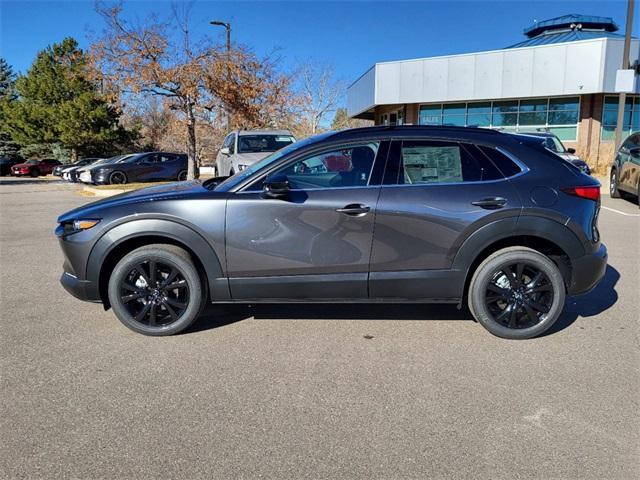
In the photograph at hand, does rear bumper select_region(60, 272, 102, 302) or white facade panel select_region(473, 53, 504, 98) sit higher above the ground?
white facade panel select_region(473, 53, 504, 98)

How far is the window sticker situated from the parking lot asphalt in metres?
1.31

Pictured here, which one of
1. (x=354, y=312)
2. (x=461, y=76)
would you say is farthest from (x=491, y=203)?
(x=461, y=76)

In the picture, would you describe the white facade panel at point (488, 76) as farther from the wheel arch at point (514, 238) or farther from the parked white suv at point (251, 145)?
the wheel arch at point (514, 238)

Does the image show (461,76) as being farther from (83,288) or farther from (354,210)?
(83,288)

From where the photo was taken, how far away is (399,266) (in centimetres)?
407

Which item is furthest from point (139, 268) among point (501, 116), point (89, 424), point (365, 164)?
point (501, 116)

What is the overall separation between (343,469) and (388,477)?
23 centimetres

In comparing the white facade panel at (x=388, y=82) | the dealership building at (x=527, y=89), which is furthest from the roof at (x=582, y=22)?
the white facade panel at (x=388, y=82)

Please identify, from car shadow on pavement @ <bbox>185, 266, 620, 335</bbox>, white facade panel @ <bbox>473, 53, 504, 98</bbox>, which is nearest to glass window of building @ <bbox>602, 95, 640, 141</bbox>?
white facade panel @ <bbox>473, 53, 504, 98</bbox>

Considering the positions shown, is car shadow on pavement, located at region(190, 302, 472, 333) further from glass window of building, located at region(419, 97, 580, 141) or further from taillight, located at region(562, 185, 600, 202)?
glass window of building, located at region(419, 97, 580, 141)

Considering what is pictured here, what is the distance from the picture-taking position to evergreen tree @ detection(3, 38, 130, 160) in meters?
39.2

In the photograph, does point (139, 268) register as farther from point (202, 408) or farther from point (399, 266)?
point (399, 266)

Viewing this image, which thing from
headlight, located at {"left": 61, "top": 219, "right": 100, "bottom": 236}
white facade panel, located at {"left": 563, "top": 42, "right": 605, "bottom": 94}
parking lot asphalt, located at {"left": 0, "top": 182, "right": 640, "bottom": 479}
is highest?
white facade panel, located at {"left": 563, "top": 42, "right": 605, "bottom": 94}

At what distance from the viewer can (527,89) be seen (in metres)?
25.1
